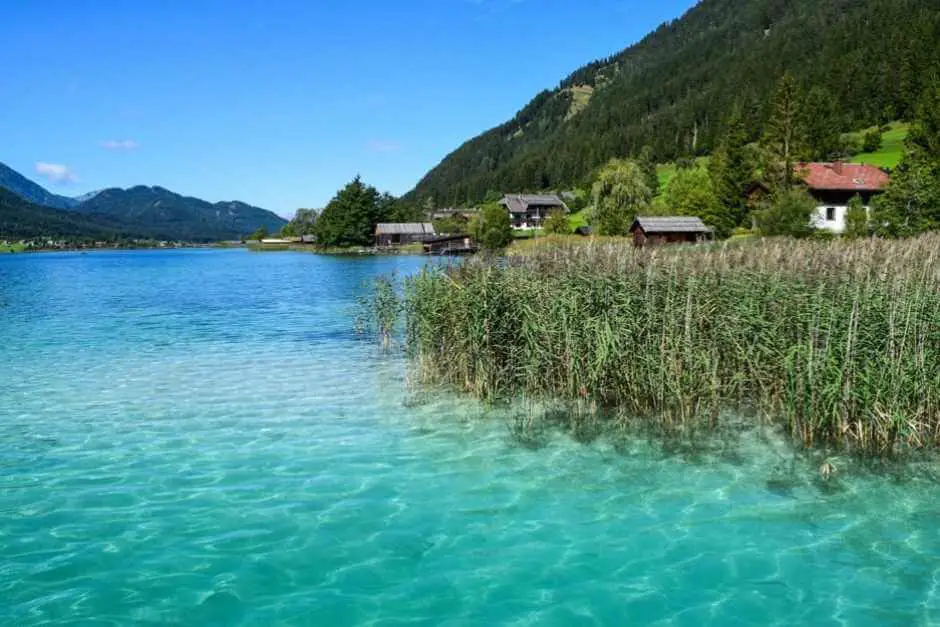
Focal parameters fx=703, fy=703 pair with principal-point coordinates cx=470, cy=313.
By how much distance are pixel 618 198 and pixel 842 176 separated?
996 inches

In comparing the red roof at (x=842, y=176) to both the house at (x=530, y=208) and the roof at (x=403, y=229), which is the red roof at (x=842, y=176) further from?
the roof at (x=403, y=229)

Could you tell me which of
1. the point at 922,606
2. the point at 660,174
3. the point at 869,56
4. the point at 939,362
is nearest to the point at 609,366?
the point at 939,362

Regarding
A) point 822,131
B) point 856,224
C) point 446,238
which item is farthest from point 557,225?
point 856,224

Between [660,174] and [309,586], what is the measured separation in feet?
451

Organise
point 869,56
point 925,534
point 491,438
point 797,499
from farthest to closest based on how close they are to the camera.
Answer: point 869,56 → point 491,438 → point 797,499 → point 925,534

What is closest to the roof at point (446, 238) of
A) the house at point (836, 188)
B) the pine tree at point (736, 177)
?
the pine tree at point (736, 177)

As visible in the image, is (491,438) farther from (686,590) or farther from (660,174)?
(660,174)

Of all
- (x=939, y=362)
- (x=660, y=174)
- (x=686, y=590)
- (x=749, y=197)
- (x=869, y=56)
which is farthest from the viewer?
(x=660, y=174)

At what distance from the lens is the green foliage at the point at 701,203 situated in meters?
68.8

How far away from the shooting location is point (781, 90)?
73.2 m

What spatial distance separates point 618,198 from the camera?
293 ft

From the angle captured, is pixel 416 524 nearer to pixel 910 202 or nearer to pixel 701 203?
pixel 910 202

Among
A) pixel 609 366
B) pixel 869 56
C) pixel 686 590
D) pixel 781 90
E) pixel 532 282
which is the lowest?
pixel 686 590

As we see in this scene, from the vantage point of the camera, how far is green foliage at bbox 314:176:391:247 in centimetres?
13725
